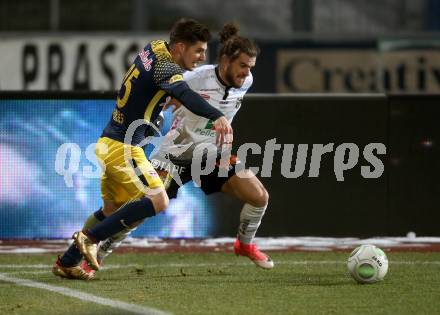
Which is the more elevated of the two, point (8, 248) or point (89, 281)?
point (89, 281)

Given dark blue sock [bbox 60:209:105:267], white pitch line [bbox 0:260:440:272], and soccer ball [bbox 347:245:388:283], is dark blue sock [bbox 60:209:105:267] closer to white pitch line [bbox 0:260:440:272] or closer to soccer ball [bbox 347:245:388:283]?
white pitch line [bbox 0:260:440:272]

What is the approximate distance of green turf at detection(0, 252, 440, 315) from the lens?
24.5 feet

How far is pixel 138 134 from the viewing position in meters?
8.73

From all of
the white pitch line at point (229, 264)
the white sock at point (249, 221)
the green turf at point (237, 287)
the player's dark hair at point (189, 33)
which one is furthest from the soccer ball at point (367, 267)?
the player's dark hair at point (189, 33)

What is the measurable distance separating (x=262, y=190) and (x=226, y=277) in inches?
29.0

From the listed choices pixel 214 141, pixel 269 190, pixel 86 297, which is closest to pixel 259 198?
pixel 214 141

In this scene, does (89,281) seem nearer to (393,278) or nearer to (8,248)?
(393,278)

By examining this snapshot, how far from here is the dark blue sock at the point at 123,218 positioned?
28.1 ft

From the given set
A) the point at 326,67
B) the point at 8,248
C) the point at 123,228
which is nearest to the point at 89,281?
the point at 123,228

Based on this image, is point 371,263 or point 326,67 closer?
point 371,263

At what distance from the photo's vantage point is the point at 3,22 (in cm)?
1902

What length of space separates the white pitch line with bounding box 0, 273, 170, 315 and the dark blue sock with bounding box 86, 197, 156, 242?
43 centimetres

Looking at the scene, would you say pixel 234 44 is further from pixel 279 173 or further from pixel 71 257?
pixel 279 173

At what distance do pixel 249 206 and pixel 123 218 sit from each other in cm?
133
